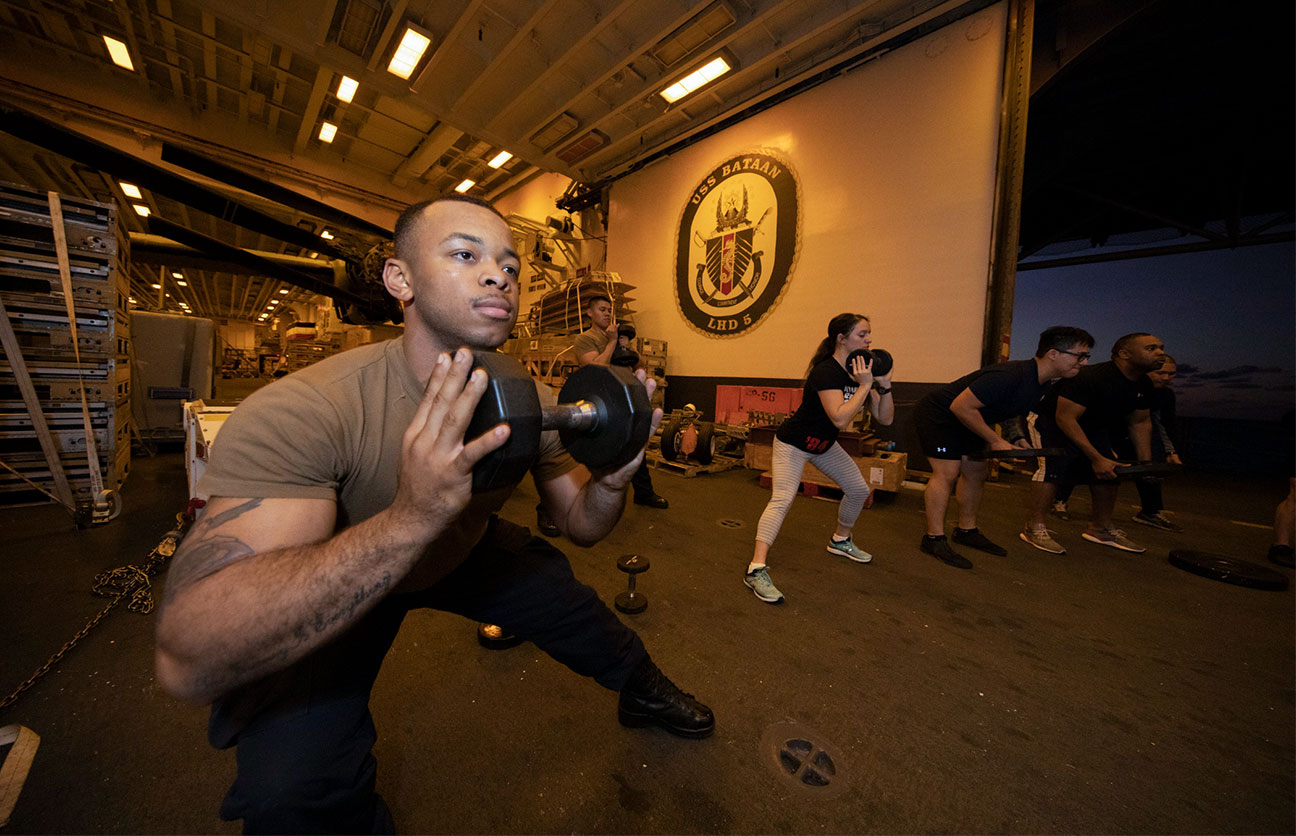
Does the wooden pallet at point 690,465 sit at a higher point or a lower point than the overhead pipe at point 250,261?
lower

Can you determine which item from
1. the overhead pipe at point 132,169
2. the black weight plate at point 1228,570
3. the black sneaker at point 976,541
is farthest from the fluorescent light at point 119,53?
the black weight plate at point 1228,570

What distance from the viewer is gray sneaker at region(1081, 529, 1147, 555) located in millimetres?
3331

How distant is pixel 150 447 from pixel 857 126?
32.3 feet

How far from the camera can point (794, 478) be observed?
2572 millimetres

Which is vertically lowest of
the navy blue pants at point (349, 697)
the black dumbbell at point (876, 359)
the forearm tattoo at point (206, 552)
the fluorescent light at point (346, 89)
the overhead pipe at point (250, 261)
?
the navy blue pants at point (349, 697)

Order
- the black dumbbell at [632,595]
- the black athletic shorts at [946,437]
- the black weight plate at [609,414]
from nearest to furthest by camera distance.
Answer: the black weight plate at [609,414]
the black dumbbell at [632,595]
the black athletic shorts at [946,437]

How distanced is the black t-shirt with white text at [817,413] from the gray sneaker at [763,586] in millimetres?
784

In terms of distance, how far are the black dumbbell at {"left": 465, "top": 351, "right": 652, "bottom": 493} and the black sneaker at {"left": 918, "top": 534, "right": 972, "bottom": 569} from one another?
2.94 m

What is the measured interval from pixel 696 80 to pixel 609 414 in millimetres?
6940

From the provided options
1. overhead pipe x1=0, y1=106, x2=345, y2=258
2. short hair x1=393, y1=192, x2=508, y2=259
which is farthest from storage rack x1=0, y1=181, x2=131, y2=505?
short hair x1=393, y1=192, x2=508, y2=259

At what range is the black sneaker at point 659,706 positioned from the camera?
1402mm

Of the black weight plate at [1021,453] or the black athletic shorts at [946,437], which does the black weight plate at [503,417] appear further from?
the black athletic shorts at [946,437]

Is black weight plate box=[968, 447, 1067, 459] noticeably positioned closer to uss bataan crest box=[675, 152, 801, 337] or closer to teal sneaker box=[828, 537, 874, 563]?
teal sneaker box=[828, 537, 874, 563]

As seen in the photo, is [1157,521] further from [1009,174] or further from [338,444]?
[338,444]
